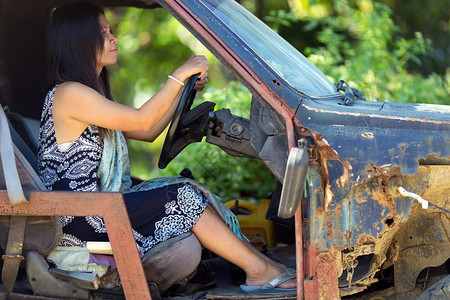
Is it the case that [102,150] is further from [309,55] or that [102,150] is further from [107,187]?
[309,55]

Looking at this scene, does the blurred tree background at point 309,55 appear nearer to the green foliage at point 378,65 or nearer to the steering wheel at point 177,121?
the green foliage at point 378,65

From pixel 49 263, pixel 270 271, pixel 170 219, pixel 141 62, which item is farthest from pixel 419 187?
pixel 141 62

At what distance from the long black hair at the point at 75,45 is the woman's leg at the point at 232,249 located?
2.68 ft

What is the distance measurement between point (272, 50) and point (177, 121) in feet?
1.91

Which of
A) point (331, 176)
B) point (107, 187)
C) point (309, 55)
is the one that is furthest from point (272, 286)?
point (309, 55)

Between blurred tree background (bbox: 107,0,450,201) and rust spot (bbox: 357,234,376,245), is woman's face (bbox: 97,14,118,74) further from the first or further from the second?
rust spot (bbox: 357,234,376,245)

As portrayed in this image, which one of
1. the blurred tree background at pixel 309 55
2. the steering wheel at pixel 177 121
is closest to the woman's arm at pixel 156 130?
the steering wheel at pixel 177 121

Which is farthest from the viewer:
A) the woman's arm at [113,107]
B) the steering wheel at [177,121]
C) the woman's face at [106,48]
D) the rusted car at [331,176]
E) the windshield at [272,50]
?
the woman's face at [106,48]

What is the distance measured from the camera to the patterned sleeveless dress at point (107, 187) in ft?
10.0

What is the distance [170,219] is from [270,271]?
0.51 metres

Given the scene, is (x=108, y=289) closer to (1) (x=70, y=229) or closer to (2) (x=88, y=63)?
(1) (x=70, y=229)

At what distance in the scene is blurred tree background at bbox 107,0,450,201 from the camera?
238 inches

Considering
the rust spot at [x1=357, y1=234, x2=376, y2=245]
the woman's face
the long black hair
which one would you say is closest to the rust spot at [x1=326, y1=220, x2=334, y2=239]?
the rust spot at [x1=357, y1=234, x2=376, y2=245]

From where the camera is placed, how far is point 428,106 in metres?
3.09
